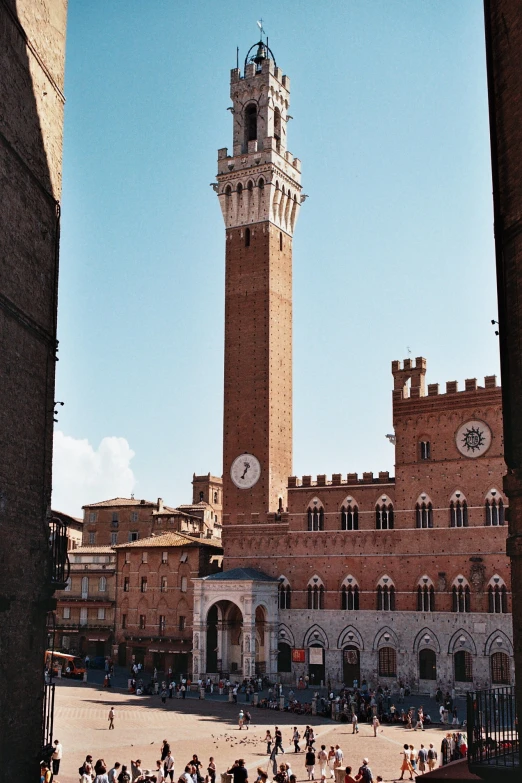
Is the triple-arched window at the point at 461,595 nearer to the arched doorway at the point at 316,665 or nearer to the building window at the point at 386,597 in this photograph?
the building window at the point at 386,597

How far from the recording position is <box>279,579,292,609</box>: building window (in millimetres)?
47812

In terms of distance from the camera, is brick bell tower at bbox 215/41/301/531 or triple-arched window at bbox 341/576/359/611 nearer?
triple-arched window at bbox 341/576/359/611

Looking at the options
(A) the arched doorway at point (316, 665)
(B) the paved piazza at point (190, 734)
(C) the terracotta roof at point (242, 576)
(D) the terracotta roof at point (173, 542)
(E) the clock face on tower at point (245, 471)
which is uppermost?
(E) the clock face on tower at point (245, 471)

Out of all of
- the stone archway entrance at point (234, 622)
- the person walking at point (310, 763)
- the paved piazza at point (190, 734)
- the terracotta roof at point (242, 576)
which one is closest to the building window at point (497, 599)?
the paved piazza at point (190, 734)

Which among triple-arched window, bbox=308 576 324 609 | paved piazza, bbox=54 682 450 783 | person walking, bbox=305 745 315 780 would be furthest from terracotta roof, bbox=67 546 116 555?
person walking, bbox=305 745 315 780

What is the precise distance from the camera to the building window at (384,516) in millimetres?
45812

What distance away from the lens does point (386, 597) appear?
45.2 meters

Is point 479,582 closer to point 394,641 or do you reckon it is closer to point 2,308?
point 394,641

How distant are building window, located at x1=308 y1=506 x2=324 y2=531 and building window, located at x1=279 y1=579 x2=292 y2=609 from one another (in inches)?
126

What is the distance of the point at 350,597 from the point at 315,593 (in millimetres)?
1972

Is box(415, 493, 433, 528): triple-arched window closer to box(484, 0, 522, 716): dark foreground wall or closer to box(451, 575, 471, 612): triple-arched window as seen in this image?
box(451, 575, 471, 612): triple-arched window

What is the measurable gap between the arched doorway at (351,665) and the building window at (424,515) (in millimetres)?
7015

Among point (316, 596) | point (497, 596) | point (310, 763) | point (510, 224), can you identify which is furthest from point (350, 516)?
point (510, 224)

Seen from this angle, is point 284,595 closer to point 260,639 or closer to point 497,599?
point 260,639
